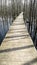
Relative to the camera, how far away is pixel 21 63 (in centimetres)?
216

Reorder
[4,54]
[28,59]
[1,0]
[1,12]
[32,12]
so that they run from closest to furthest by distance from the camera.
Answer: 1. [28,59]
2. [4,54]
3. [32,12]
4. [1,0]
5. [1,12]

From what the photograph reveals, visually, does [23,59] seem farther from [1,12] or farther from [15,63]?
[1,12]

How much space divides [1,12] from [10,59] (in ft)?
74.5

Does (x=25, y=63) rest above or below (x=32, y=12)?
above

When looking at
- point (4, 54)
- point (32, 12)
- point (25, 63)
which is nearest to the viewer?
point (25, 63)

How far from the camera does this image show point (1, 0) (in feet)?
61.2

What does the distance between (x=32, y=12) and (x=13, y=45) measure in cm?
989

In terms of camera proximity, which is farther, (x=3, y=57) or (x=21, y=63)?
(x=3, y=57)

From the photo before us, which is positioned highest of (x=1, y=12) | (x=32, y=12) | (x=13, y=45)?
(x=13, y=45)

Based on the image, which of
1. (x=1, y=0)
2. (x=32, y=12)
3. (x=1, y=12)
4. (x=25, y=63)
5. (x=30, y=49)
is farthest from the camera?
(x=1, y=12)

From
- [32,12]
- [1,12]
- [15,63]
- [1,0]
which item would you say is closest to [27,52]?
[15,63]

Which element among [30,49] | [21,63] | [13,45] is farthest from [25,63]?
[13,45]

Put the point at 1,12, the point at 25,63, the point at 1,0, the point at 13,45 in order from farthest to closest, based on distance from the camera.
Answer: the point at 1,12
the point at 1,0
the point at 13,45
the point at 25,63

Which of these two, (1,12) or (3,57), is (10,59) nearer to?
(3,57)
